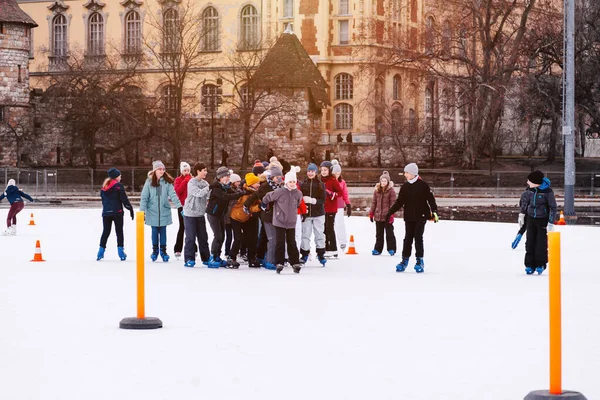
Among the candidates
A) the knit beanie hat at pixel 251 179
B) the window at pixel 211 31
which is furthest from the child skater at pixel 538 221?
the window at pixel 211 31

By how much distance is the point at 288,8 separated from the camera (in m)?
98.8

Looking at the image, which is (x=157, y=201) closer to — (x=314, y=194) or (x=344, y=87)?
(x=314, y=194)

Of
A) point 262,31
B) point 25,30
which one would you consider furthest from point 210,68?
point 25,30

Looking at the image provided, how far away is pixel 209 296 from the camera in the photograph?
16.1m

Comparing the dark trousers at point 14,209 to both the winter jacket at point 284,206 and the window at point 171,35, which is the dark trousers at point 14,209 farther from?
the window at point 171,35

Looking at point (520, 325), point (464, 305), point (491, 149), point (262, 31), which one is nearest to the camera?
point (520, 325)

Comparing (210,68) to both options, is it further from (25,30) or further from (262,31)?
(25,30)

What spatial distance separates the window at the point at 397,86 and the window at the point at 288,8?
888 centimetres

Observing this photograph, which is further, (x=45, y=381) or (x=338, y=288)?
(x=338, y=288)

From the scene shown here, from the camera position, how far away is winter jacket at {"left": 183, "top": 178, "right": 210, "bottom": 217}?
20906mm

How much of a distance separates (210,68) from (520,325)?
87882 mm

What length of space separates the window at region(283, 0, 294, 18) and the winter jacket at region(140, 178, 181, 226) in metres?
77.5

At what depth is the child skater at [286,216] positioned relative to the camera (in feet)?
64.5

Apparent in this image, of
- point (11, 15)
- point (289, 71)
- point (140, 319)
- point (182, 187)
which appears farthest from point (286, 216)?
point (11, 15)
